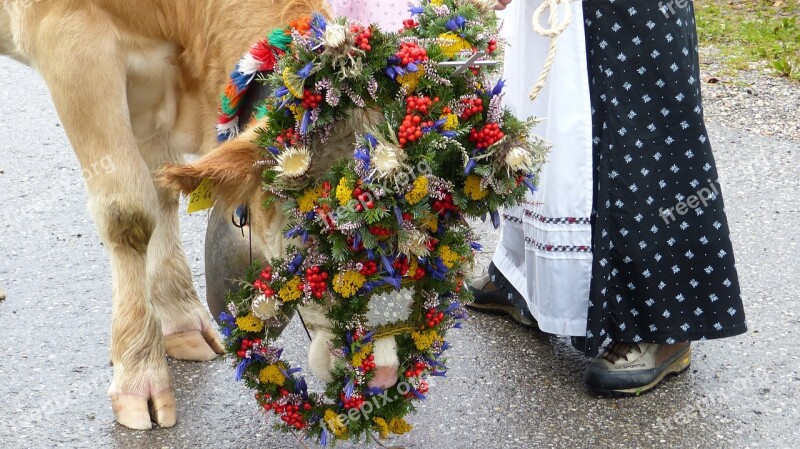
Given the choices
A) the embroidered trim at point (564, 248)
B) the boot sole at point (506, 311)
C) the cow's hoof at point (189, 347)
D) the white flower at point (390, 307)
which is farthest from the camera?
the boot sole at point (506, 311)

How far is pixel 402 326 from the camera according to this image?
7.95ft

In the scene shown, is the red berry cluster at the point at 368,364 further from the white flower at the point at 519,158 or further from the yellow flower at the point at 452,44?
the yellow flower at the point at 452,44

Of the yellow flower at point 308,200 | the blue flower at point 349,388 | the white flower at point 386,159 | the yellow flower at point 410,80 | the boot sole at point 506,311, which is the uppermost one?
the yellow flower at point 410,80

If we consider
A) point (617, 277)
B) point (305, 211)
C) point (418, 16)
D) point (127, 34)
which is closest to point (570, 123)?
point (617, 277)

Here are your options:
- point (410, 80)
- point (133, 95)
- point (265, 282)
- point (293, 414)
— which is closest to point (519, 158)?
point (410, 80)

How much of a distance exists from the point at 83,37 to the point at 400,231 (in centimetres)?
138

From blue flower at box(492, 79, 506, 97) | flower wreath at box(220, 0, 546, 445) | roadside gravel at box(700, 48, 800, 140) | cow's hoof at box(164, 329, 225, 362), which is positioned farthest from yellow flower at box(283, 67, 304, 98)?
roadside gravel at box(700, 48, 800, 140)

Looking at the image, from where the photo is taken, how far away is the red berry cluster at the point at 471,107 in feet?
7.36

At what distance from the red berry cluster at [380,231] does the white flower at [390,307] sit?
181 mm

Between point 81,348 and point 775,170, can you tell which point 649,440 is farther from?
point 775,170

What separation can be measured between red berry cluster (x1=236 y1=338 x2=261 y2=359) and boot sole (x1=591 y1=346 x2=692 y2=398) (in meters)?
1.41

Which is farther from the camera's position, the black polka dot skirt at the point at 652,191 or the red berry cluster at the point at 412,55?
the black polka dot skirt at the point at 652,191

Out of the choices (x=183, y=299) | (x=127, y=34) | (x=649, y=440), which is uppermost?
(x=127, y=34)

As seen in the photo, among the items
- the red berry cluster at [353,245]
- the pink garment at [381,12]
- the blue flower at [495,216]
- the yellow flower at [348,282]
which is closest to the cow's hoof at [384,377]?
the yellow flower at [348,282]
